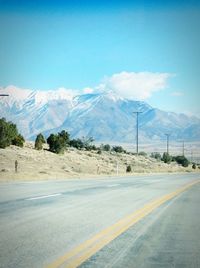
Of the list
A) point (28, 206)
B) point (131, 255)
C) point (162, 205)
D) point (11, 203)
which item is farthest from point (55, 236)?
point (162, 205)

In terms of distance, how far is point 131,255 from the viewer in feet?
22.8

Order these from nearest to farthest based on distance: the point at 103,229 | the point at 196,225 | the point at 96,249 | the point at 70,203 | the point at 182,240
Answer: the point at 96,249 < the point at 182,240 < the point at 103,229 < the point at 196,225 < the point at 70,203

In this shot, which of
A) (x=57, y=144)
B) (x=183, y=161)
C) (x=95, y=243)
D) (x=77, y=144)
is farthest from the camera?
(x=183, y=161)

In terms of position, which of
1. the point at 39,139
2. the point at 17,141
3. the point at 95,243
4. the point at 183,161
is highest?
the point at 39,139

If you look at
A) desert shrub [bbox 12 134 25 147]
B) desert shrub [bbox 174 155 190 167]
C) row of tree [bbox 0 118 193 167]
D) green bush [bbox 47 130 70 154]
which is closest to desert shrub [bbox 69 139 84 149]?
row of tree [bbox 0 118 193 167]

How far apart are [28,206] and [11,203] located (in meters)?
0.96

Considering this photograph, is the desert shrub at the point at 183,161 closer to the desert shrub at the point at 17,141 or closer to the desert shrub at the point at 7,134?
the desert shrub at the point at 17,141

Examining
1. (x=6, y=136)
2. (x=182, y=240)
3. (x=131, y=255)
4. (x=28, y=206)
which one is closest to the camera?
(x=131, y=255)

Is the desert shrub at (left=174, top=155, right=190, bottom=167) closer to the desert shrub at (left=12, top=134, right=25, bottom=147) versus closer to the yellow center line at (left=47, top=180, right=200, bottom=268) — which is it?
the desert shrub at (left=12, top=134, right=25, bottom=147)

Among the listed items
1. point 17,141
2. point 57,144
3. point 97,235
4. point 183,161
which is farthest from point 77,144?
point 97,235

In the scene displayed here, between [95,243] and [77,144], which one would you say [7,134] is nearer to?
[77,144]

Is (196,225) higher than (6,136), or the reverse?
(6,136)

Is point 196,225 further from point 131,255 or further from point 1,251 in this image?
point 1,251

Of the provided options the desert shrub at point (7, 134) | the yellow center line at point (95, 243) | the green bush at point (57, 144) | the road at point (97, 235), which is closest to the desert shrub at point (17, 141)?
the desert shrub at point (7, 134)
